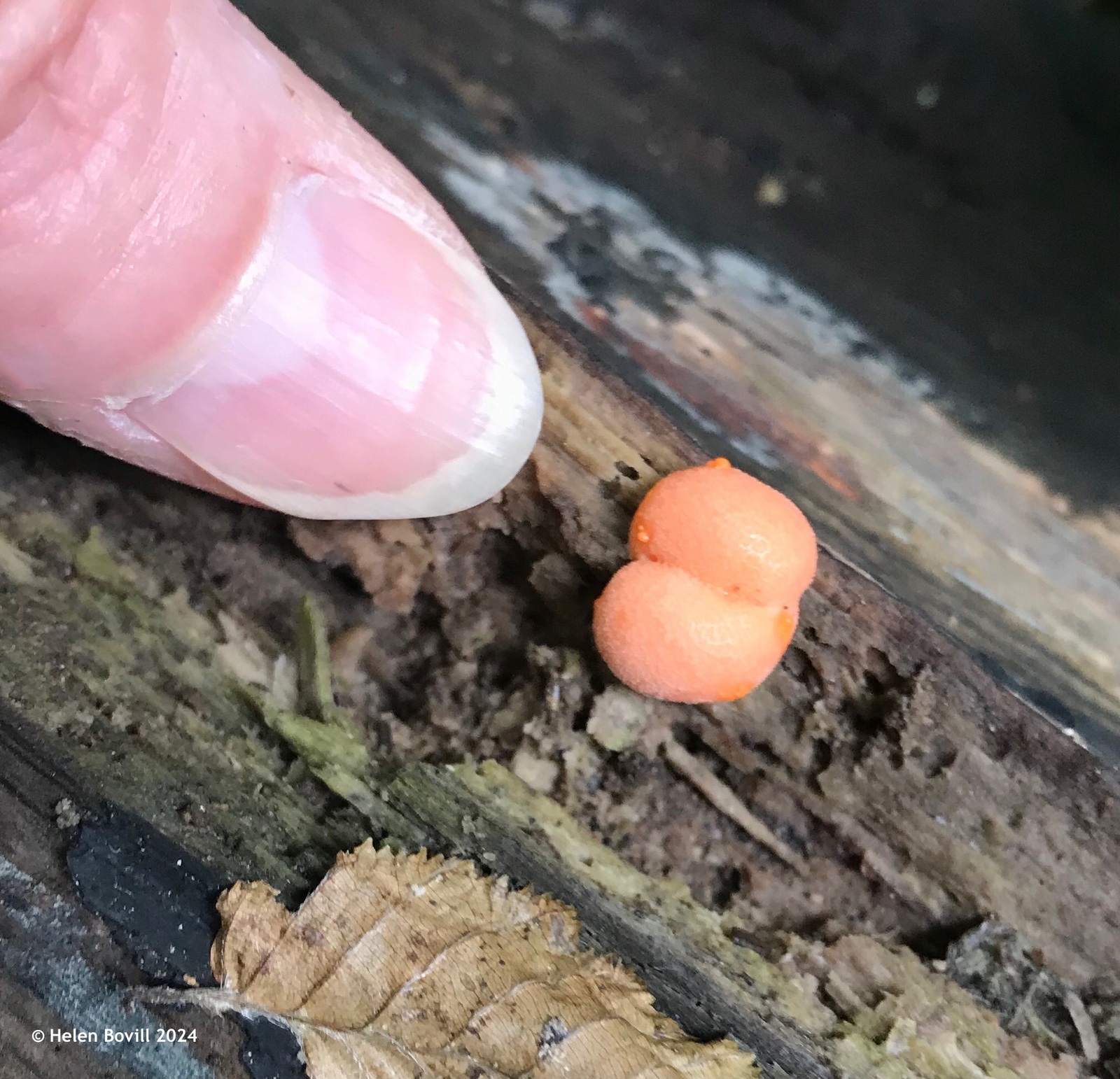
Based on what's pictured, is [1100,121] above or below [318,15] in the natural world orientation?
above

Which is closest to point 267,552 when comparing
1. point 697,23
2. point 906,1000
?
point 697,23

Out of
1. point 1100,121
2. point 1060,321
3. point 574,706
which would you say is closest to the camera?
point 1100,121

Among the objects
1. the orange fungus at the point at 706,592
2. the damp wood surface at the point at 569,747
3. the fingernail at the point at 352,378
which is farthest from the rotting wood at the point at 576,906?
the fingernail at the point at 352,378

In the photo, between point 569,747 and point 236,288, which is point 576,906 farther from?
point 236,288

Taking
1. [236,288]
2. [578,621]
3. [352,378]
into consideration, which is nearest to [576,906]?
[578,621]

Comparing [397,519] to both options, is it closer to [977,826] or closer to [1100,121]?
[977,826]

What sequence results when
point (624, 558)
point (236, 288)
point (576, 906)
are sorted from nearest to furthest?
point (236, 288) < point (576, 906) < point (624, 558)

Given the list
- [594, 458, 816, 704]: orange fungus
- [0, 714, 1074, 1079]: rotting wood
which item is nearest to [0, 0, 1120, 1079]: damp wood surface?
[0, 714, 1074, 1079]: rotting wood
